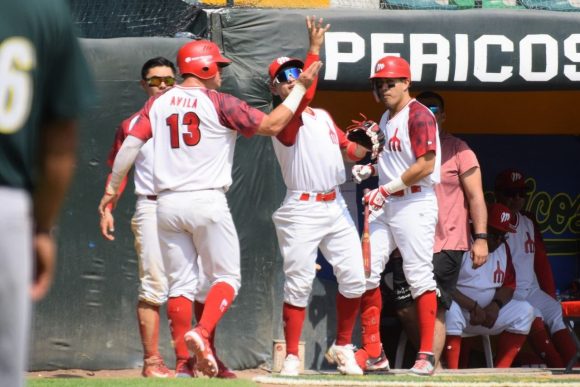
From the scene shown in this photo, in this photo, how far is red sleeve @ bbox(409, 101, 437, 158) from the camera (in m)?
6.37

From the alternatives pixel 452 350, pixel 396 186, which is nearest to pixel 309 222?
pixel 396 186

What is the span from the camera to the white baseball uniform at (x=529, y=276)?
26.6ft

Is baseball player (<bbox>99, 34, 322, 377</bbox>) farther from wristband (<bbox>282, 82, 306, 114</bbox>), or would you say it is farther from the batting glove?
the batting glove

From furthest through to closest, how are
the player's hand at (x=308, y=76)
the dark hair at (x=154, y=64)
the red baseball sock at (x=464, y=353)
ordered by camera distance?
the red baseball sock at (x=464, y=353), the dark hair at (x=154, y=64), the player's hand at (x=308, y=76)

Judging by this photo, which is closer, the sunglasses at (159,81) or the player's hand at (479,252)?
the sunglasses at (159,81)

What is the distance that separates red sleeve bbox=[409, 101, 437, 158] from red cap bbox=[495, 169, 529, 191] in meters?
1.85

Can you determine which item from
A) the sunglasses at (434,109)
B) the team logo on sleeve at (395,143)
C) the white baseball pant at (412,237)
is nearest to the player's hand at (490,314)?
the white baseball pant at (412,237)

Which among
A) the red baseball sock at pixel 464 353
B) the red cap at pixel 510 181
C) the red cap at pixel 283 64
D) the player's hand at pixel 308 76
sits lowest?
the red baseball sock at pixel 464 353

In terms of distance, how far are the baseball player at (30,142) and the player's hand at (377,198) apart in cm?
419

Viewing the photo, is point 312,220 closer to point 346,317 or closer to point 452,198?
point 346,317

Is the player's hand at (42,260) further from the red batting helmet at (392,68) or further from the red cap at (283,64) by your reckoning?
the red batting helmet at (392,68)

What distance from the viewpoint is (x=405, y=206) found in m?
6.51

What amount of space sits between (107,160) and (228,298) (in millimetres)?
1747

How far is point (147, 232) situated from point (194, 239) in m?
0.51
